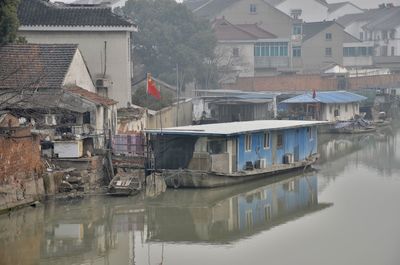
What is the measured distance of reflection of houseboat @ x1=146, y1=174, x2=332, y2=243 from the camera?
2153cm

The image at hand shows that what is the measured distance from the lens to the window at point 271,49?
6050 centimetres

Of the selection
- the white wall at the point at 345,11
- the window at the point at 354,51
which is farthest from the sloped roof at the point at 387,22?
the white wall at the point at 345,11

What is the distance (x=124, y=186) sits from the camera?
24594mm

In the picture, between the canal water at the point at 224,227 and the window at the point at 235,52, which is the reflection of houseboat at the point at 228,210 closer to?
the canal water at the point at 224,227

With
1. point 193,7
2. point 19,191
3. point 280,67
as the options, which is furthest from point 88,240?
point 193,7

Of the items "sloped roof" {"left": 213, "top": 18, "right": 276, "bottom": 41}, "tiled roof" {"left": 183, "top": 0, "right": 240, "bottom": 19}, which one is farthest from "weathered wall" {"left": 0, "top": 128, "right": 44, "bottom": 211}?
"tiled roof" {"left": 183, "top": 0, "right": 240, "bottom": 19}

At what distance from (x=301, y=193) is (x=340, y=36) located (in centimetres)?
4169

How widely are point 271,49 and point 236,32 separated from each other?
3.16 meters

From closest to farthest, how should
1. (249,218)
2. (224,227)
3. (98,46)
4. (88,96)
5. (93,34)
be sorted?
(224,227), (249,218), (88,96), (93,34), (98,46)

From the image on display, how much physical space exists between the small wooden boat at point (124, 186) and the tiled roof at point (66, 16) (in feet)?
27.2

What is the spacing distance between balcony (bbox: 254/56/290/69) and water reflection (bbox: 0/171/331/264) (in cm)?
3415

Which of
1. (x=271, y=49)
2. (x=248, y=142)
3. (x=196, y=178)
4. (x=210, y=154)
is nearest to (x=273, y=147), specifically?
(x=248, y=142)

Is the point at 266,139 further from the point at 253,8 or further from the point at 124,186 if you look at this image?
the point at 253,8

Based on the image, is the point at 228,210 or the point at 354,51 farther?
the point at 354,51
